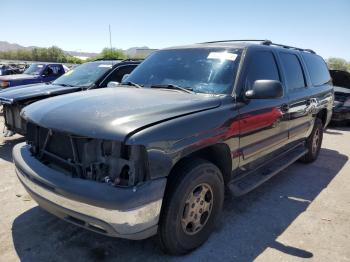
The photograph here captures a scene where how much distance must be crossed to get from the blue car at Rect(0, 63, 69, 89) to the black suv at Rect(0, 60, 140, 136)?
146 inches

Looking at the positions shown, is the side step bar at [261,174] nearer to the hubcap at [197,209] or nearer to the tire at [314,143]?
the hubcap at [197,209]

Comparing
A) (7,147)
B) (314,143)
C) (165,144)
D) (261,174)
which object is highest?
(165,144)

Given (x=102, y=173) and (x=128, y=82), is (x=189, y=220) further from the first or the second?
(x=128, y=82)

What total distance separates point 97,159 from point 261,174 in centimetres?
224

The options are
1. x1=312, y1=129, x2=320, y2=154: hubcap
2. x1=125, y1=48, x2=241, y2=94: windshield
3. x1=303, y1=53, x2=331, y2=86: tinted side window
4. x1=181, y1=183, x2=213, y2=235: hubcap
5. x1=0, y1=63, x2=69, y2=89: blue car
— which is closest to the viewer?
x1=181, y1=183, x2=213, y2=235: hubcap

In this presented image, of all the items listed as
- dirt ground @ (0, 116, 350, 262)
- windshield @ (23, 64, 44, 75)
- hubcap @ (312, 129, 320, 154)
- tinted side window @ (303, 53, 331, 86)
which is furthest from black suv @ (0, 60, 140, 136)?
windshield @ (23, 64, 44, 75)

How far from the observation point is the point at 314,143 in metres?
6.07

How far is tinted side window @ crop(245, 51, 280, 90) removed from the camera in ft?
12.3

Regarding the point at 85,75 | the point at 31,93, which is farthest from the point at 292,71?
the point at 31,93

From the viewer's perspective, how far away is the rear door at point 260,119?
361 cm

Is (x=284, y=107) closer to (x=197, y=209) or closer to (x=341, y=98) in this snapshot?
(x=197, y=209)

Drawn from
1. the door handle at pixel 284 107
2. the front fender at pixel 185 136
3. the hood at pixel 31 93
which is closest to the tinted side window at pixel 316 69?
the door handle at pixel 284 107

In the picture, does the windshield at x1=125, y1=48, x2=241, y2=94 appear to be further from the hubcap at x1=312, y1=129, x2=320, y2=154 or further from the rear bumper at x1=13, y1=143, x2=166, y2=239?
the hubcap at x1=312, y1=129, x2=320, y2=154

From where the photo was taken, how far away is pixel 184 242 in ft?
9.85
